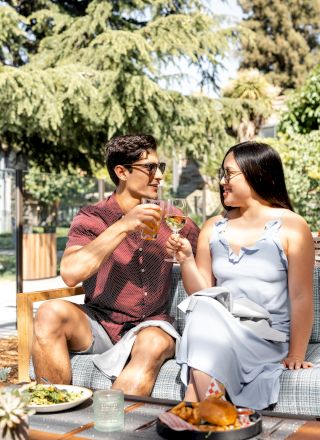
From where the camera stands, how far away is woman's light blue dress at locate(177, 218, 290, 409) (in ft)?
9.48

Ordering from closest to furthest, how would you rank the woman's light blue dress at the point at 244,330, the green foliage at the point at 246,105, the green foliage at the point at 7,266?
the woman's light blue dress at the point at 244,330 < the green foliage at the point at 7,266 < the green foliage at the point at 246,105

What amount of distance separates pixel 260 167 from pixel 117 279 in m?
0.95

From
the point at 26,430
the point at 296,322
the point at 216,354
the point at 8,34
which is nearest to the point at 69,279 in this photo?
the point at 216,354

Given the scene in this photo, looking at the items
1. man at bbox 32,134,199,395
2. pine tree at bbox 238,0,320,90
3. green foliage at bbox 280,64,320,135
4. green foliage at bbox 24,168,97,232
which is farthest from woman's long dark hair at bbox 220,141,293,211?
pine tree at bbox 238,0,320,90

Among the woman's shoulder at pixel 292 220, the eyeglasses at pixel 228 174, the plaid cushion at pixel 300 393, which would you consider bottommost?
the plaid cushion at pixel 300 393

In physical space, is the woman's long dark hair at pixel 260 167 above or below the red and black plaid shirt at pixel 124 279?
above

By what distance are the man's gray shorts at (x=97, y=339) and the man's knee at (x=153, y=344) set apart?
35 cm

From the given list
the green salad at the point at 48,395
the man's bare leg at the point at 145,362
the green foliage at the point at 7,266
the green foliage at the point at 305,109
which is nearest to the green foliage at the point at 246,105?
the green foliage at the point at 305,109

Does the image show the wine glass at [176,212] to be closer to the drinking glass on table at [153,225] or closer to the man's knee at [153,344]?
the drinking glass on table at [153,225]

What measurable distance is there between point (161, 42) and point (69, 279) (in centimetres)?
991

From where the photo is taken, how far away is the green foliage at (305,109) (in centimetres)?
1251

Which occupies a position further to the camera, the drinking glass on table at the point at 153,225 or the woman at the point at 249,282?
the drinking glass on table at the point at 153,225

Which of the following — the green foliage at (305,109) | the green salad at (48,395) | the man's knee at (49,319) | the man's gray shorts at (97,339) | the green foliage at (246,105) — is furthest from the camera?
the green foliage at (246,105)

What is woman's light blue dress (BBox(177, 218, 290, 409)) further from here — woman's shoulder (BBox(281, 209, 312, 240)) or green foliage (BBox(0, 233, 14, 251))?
green foliage (BBox(0, 233, 14, 251))
